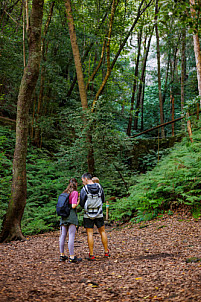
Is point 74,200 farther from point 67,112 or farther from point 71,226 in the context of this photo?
point 67,112

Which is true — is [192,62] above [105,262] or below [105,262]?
above

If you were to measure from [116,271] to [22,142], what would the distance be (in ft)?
16.6

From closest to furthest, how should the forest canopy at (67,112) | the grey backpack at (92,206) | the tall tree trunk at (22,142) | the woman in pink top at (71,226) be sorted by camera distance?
the woman in pink top at (71,226)
the grey backpack at (92,206)
the tall tree trunk at (22,142)
the forest canopy at (67,112)

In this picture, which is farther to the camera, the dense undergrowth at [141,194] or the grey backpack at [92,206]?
the dense undergrowth at [141,194]

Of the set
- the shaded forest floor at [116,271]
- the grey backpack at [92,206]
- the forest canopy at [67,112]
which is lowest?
the shaded forest floor at [116,271]

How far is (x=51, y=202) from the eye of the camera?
A: 11.6 m

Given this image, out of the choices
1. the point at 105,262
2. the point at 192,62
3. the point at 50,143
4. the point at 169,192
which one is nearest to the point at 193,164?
the point at 169,192

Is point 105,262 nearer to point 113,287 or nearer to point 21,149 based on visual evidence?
point 113,287

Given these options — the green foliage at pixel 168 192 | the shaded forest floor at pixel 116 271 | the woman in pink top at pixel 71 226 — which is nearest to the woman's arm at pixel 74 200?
the woman in pink top at pixel 71 226

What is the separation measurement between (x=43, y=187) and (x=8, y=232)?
206 inches

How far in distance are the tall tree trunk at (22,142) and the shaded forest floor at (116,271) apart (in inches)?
24.6

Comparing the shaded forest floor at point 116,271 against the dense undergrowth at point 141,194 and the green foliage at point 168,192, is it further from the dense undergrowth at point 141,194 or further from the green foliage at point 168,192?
the dense undergrowth at point 141,194

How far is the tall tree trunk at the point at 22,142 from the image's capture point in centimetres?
741

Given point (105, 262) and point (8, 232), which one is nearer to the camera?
point (105, 262)
